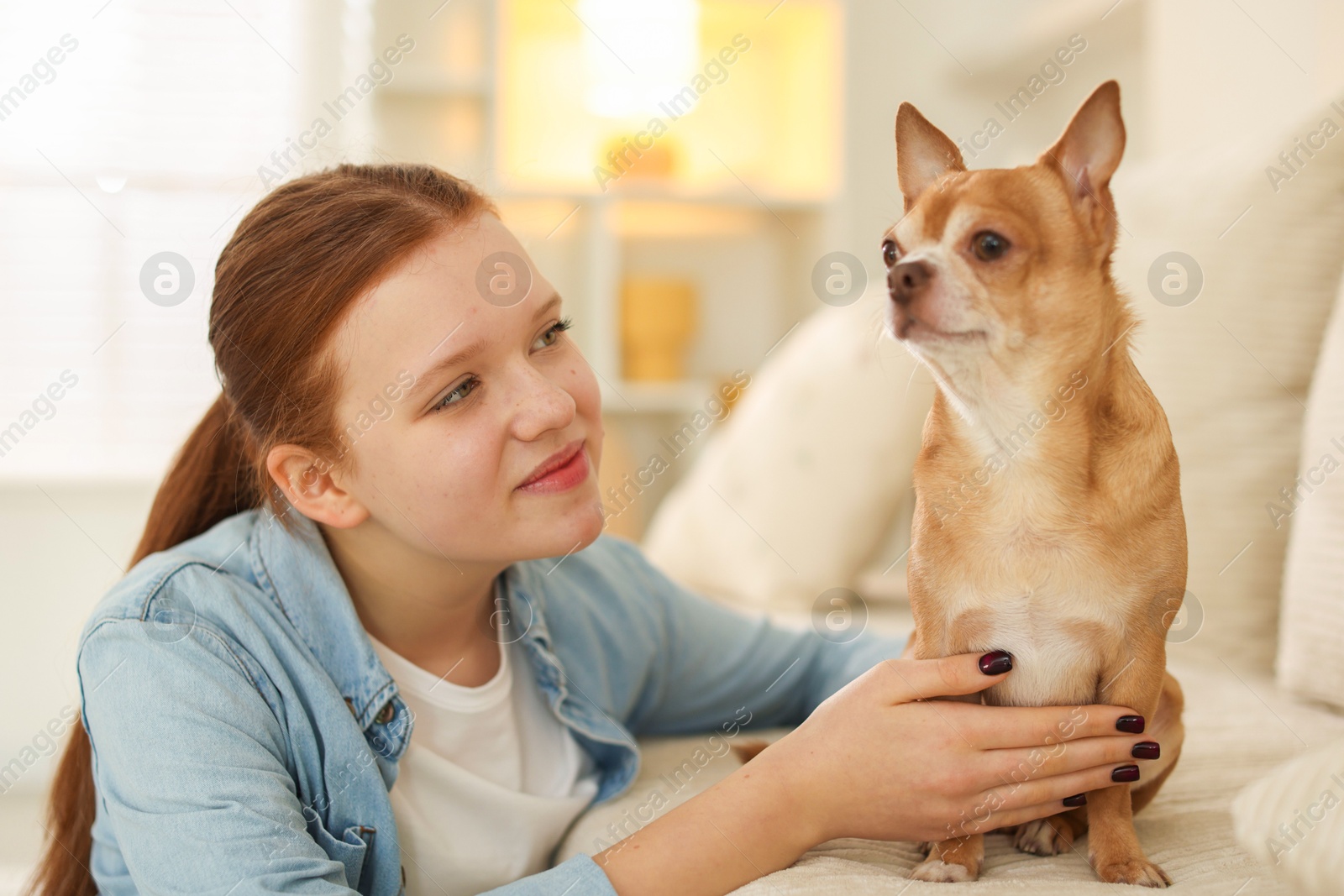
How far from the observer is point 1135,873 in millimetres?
693

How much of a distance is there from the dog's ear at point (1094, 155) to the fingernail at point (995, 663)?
0.28m

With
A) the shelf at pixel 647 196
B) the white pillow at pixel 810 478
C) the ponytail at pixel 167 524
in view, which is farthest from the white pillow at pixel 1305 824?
the shelf at pixel 647 196

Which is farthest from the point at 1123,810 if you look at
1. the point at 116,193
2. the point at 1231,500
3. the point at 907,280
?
the point at 116,193

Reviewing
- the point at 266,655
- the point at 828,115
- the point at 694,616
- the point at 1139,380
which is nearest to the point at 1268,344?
the point at 1139,380

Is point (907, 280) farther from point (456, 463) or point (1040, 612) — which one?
point (456, 463)

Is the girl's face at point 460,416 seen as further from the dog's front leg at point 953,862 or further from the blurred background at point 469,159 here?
the blurred background at point 469,159

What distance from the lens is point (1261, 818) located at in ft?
1.87

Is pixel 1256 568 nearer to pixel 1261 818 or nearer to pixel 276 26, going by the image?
pixel 1261 818

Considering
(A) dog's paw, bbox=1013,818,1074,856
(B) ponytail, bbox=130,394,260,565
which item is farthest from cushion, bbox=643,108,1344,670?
(B) ponytail, bbox=130,394,260,565

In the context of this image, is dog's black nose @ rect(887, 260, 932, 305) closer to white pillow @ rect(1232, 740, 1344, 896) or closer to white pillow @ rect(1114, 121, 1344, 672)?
white pillow @ rect(1232, 740, 1344, 896)

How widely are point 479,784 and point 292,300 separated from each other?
479 millimetres

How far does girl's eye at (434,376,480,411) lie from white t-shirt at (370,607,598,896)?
271 mm

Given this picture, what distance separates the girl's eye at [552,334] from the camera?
0.94m

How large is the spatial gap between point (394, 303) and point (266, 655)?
31 centimetres
